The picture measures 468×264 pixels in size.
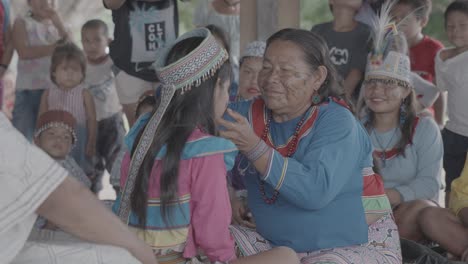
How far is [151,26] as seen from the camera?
434 centimetres

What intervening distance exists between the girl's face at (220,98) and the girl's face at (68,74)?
2653mm

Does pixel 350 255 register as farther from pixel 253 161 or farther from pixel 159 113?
pixel 159 113

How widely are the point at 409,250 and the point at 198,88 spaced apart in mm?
1335

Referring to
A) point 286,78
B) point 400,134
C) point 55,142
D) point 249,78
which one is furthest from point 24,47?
point 286,78

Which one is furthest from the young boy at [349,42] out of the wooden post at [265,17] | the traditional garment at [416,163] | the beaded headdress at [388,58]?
the traditional garment at [416,163]

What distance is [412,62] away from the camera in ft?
15.4

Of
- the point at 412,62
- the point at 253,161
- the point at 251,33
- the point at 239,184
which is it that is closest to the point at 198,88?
the point at 253,161

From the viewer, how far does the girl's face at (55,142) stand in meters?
4.39

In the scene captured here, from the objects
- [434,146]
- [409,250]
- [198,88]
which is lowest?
[409,250]

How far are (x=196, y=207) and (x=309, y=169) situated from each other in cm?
41

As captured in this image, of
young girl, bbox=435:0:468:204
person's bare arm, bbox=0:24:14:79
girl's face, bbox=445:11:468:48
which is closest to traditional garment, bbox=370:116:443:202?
young girl, bbox=435:0:468:204

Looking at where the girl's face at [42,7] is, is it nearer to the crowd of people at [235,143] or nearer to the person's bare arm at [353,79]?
the crowd of people at [235,143]

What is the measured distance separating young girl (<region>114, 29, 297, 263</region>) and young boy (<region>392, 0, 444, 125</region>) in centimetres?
240

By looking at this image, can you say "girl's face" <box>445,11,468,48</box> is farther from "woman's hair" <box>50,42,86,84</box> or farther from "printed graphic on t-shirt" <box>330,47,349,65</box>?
"woman's hair" <box>50,42,86,84</box>
